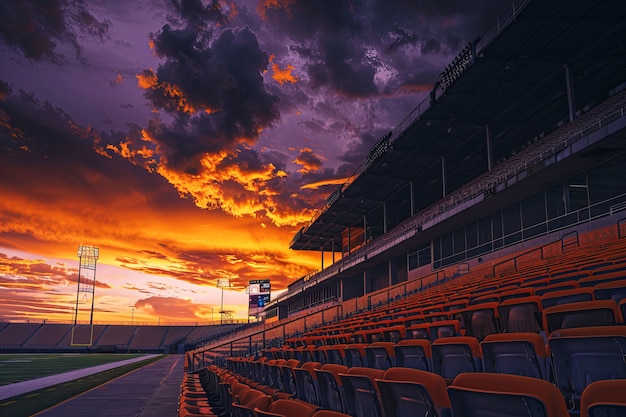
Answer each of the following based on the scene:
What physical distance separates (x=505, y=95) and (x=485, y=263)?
25.0 ft

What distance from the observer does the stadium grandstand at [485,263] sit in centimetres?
354

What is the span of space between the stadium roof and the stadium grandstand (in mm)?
81

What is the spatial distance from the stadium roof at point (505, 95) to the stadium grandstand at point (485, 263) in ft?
0.27

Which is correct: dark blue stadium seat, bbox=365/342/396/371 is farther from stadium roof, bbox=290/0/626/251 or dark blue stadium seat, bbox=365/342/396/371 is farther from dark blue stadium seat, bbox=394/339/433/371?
stadium roof, bbox=290/0/626/251

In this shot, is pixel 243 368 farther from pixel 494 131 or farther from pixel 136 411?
pixel 494 131

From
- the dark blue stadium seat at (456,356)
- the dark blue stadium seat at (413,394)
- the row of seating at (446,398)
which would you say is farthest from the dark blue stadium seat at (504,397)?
the dark blue stadium seat at (456,356)

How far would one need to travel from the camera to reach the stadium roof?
59.1 ft

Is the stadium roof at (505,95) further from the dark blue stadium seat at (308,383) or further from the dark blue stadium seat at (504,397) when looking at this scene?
the dark blue stadium seat at (504,397)

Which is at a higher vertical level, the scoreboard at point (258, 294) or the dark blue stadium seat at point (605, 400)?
the scoreboard at point (258, 294)

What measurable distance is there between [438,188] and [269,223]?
16.0 metres

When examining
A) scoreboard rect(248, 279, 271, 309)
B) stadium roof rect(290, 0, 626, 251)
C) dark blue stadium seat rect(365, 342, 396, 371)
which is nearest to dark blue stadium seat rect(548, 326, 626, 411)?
dark blue stadium seat rect(365, 342, 396, 371)

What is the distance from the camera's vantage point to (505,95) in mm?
22719

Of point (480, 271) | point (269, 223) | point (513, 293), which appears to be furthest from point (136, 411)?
point (269, 223)

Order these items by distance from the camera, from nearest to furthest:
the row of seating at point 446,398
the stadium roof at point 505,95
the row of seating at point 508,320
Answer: the row of seating at point 446,398 → the row of seating at point 508,320 → the stadium roof at point 505,95
